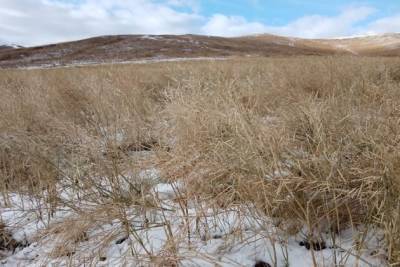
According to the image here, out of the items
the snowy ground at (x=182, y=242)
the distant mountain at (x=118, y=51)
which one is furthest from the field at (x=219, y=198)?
the distant mountain at (x=118, y=51)

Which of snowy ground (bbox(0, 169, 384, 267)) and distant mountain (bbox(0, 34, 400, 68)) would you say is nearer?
snowy ground (bbox(0, 169, 384, 267))

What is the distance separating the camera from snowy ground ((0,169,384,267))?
1.49 m

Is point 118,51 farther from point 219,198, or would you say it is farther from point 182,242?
point 182,242

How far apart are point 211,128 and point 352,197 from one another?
1060 mm

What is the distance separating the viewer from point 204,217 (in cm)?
177

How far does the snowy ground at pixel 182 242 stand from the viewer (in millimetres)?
1490

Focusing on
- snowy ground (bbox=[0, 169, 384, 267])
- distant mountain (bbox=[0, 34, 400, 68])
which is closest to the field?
snowy ground (bbox=[0, 169, 384, 267])

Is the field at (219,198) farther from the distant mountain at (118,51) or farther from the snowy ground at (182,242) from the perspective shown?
the distant mountain at (118,51)

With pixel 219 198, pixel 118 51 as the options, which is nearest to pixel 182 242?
pixel 219 198

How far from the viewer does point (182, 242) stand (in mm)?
1623

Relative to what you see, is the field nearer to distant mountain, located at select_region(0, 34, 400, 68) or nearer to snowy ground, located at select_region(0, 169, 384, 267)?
snowy ground, located at select_region(0, 169, 384, 267)

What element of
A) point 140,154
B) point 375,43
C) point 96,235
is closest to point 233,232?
point 96,235

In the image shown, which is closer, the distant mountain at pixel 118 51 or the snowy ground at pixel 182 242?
the snowy ground at pixel 182 242

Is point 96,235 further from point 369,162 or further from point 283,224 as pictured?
point 369,162
